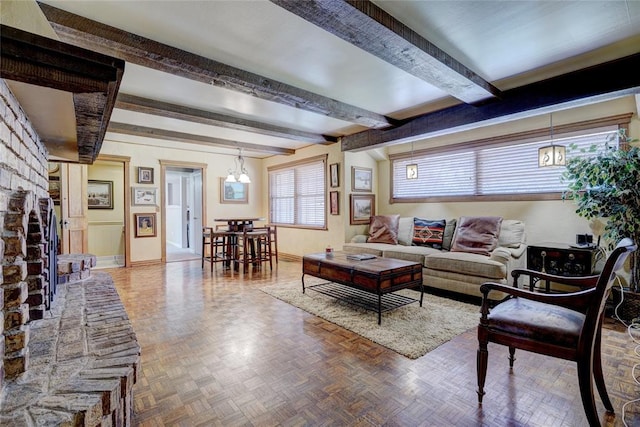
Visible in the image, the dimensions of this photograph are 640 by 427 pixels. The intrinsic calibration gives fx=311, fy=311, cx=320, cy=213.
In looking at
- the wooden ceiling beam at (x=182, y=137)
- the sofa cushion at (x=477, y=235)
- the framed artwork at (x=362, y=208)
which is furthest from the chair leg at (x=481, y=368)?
the wooden ceiling beam at (x=182, y=137)

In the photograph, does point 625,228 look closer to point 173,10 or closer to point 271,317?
point 271,317

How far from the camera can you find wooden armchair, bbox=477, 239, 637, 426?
1539 mm

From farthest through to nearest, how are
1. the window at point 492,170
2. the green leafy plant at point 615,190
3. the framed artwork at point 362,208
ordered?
the framed artwork at point 362,208 < the window at point 492,170 < the green leafy plant at point 615,190

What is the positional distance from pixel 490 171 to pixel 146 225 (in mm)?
6261

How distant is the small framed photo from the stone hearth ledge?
4.63 meters

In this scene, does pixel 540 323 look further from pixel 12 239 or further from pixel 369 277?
pixel 12 239

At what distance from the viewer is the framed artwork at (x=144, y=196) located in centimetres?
609

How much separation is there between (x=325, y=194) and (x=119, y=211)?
15.2 ft

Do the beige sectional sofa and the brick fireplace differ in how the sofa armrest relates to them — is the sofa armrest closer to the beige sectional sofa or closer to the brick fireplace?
the beige sectional sofa

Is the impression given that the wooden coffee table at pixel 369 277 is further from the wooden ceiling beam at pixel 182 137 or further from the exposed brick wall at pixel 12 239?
the wooden ceiling beam at pixel 182 137

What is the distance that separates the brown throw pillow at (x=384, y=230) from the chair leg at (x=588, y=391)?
143 inches

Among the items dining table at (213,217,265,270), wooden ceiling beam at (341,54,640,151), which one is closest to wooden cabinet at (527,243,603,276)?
wooden ceiling beam at (341,54,640,151)

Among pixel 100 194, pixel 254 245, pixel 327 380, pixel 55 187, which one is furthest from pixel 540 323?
pixel 100 194

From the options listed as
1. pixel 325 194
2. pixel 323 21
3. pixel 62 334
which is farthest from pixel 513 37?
pixel 325 194
